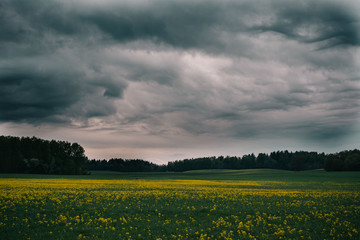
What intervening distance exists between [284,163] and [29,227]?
20401 centimetres

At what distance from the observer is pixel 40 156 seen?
115 meters

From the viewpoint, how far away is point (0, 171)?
100625mm

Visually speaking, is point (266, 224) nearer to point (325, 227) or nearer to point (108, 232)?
point (325, 227)

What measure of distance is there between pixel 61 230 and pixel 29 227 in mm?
2041

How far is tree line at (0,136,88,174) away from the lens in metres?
103

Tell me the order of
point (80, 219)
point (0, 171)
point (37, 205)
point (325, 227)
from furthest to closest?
point (0, 171) < point (37, 205) < point (80, 219) < point (325, 227)

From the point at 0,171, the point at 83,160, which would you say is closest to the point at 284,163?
the point at 83,160

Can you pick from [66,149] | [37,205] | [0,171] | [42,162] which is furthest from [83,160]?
[37,205]

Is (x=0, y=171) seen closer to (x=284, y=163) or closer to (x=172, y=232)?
(x=172, y=232)

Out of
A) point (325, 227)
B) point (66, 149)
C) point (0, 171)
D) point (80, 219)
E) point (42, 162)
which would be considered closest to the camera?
point (325, 227)

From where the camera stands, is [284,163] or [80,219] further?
[284,163]

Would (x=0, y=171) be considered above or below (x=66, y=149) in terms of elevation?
below

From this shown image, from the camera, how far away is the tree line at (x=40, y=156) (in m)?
103

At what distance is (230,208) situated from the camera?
69.6ft
